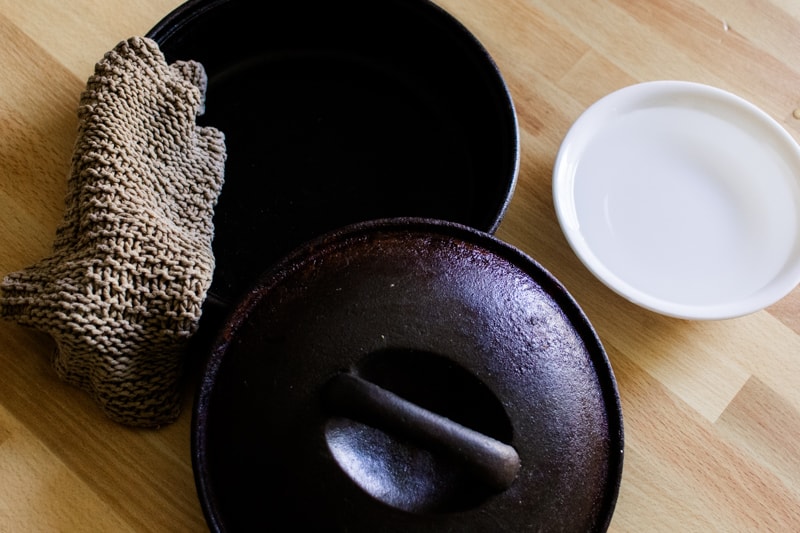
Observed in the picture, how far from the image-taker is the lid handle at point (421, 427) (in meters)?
0.45

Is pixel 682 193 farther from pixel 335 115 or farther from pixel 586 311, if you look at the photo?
pixel 335 115

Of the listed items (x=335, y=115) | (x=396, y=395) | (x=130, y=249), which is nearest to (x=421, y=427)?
(x=396, y=395)

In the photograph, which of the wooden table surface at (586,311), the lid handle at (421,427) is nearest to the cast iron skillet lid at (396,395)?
the lid handle at (421,427)

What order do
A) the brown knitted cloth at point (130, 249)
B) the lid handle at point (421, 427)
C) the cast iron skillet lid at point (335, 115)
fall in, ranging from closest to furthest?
the lid handle at point (421, 427) < the brown knitted cloth at point (130, 249) < the cast iron skillet lid at point (335, 115)

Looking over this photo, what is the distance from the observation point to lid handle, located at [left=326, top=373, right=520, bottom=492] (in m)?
0.45

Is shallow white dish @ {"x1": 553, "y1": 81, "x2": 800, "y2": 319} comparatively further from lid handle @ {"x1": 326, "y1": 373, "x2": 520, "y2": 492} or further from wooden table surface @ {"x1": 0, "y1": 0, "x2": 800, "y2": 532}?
lid handle @ {"x1": 326, "y1": 373, "x2": 520, "y2": 492}

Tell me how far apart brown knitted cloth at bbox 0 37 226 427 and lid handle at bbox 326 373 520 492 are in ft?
0.57

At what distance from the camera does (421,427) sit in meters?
0.45

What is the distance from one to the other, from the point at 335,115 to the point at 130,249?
25 cm

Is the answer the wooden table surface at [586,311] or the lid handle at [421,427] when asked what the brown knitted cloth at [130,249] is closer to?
the wooden table surface at [586,311]

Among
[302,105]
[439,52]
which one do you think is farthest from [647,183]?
[302,105]

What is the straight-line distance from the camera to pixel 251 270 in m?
0.66

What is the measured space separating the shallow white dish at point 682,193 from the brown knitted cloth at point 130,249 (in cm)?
31

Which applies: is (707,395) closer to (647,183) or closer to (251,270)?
(647,183)
